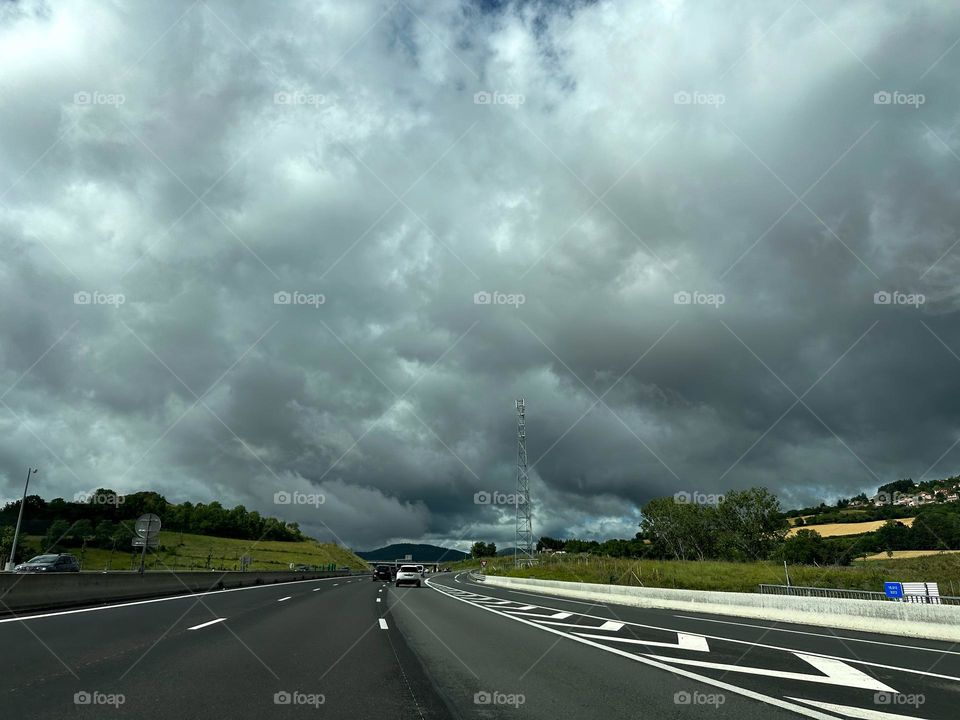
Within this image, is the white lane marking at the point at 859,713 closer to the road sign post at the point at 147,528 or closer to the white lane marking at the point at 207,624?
the white lane marking at the point at 207,624

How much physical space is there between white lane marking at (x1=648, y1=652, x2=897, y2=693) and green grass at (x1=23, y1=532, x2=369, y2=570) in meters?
57.5

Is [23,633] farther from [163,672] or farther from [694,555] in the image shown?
[694,555]

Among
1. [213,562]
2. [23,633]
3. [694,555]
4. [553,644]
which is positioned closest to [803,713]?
[553,644]

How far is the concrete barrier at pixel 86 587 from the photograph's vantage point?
1518cm

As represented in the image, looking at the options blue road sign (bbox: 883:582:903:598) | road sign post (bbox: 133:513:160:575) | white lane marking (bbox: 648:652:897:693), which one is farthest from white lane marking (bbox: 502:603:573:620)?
road sign post (bbox: 133:513:160:575)

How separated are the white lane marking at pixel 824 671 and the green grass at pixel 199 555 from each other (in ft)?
189

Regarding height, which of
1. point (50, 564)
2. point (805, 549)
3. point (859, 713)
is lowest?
point (805, 549)

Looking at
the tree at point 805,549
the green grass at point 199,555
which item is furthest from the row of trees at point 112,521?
the tree at point 805,549

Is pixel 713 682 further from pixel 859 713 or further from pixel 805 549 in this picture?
pixel 805 549

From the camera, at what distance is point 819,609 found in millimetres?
16594

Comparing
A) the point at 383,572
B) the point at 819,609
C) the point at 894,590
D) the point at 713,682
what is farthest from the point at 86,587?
the point at 383,572

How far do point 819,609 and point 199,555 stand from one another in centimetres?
10518

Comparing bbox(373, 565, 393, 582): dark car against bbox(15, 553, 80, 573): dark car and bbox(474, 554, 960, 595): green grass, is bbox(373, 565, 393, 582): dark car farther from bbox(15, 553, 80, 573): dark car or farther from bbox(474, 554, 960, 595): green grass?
bbox(15, 553, 80, 573): dark car

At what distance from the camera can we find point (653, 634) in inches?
516
